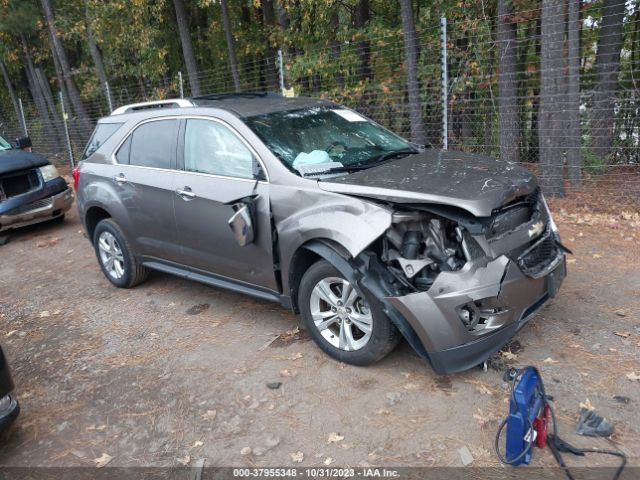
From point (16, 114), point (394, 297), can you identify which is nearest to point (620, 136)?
point (394, 297)

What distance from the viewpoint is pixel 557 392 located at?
327 centimetres

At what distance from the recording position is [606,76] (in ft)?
28.5

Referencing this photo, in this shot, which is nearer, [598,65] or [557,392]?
[557,392]

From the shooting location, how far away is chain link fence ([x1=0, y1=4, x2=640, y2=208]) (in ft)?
23.7

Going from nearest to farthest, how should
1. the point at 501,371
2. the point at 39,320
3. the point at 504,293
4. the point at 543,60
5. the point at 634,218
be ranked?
the point at 504,293 → the point at 501,371 → the point at 39,320 → the point at 634,218 → the point at 543,60

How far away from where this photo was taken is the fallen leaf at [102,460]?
3053 mm

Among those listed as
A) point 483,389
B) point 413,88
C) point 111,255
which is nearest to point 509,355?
point 483,389

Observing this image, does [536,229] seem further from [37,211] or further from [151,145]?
[37,211]

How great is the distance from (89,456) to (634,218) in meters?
6.26

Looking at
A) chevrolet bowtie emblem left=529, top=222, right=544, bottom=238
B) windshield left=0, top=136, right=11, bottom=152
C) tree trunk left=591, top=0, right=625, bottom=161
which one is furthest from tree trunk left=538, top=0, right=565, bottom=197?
windshield left=0, top=136, right=11, bottom=152

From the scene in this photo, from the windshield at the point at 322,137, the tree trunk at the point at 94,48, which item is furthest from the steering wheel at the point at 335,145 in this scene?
the tree trunk at the point at 94,48

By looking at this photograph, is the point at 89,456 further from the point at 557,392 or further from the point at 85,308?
the point at 557,392

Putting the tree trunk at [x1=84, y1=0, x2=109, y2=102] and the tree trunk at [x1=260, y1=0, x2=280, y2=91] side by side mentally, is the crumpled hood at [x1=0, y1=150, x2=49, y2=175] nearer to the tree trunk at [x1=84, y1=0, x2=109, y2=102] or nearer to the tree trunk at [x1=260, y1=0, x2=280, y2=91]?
the tree trunk at [x1=260, y1=0, x2=280, y2=91]

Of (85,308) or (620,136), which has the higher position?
(620,136)
